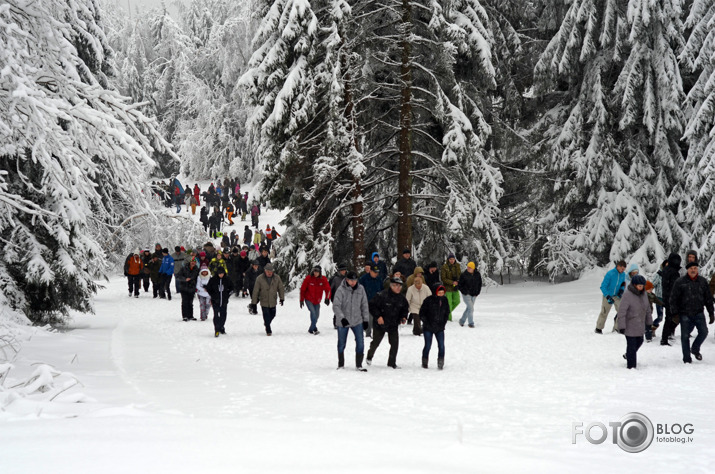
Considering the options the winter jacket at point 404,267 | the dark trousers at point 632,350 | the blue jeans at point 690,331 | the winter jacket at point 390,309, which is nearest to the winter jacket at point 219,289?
the winter jacket at point 404,267

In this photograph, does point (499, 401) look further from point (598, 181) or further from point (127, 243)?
point (127, 243)

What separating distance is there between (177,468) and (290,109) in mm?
16502

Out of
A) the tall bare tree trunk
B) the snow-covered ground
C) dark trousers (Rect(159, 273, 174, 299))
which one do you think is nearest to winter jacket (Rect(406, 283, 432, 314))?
the snow-covered ground

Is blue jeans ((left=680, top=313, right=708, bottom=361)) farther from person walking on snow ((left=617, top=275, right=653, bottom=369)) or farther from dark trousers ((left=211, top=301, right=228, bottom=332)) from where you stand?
dark trousers ((left=211, top=301, right=228, bottom=332))

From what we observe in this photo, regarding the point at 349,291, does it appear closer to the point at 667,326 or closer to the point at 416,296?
the point at 416,296

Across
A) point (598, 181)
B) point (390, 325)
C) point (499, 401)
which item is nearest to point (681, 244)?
point (598, 181)

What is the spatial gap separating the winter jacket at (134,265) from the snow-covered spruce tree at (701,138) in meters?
18.4

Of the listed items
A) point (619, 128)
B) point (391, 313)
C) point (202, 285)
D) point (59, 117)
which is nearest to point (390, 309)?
point (391, 313)

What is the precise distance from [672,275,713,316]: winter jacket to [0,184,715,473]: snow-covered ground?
0.87 meters

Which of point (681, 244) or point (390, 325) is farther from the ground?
point (681, 244)

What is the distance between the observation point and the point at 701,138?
21656mm

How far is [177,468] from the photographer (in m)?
5.36

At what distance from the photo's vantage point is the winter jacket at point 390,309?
Result: 39.7 ft

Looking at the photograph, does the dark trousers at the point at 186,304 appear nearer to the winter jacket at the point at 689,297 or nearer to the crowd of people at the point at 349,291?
the crowd of people at the point at 349,291
